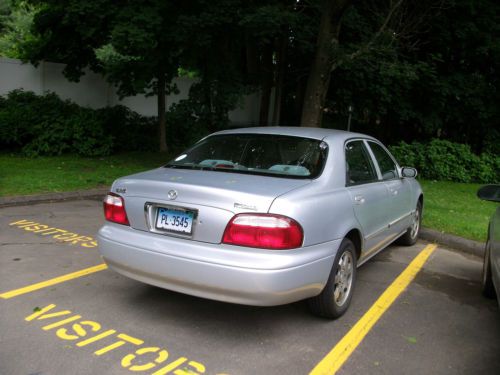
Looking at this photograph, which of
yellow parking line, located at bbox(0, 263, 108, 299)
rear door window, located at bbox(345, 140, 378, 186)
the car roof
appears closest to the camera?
yellow parking line, located at bbox(0, 263, 108, 299)

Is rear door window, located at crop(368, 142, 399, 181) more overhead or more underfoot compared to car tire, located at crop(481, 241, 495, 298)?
more overhead

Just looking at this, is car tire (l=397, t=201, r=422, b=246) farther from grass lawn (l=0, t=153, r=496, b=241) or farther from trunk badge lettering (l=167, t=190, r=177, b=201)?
trunk badge lettering (l=167, t=190, r=177, b=201)

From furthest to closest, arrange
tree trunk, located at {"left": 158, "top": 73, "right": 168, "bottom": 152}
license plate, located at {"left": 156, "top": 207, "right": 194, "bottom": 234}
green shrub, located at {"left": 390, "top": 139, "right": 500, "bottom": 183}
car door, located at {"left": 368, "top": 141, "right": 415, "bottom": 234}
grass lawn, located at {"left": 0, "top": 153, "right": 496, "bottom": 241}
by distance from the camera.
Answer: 1. tree trunk, located at {"left": 158, "top": 73, "right": 168, "bottom": 152}
2. green shrub, located at {"left": 390, "top": 139, "right": 500, "bottom": 183}
3. grass lawn, located at {"left": 0, "top": 153, "right": 496, "bottom": 241}
4. car door, located at {"left": 368, "top": 141, "right": 415, "bottom": 234}
5. license plate, located at {"left": 156, "top": 207, "right": 194, "bottom": 234}

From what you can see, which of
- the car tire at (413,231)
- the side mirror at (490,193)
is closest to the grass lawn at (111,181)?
the car tire at (413,231)

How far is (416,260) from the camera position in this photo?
6012 millimetres

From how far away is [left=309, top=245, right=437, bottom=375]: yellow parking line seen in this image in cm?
327

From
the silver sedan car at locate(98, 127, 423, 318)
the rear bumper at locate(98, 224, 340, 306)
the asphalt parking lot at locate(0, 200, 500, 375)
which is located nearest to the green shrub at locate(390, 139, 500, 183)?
the asphalt parking lot at locate(0, 200, 500, 375)

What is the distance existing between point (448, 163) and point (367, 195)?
9.71m

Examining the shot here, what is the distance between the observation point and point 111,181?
32.0ft

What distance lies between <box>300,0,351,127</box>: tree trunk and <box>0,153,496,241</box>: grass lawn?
3.11 m

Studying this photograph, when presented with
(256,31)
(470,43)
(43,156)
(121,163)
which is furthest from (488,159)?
→ (43,156)

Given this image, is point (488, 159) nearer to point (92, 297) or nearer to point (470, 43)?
point (470, 43)

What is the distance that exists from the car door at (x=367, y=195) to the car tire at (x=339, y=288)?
1.08ft

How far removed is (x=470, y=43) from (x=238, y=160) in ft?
45.0
